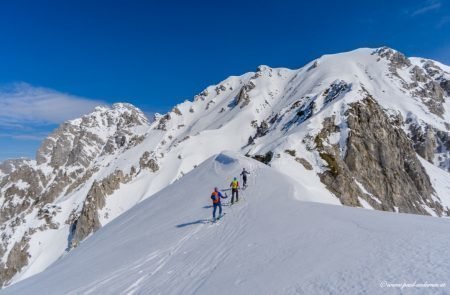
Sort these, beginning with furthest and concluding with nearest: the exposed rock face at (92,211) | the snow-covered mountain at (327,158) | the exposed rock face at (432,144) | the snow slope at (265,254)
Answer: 1. the exposed rock face at (92,211)
2. the exposed rock face at (432,144)
3. the snow-covered mountain at (327,158)
4. the snow slope at (265,254)

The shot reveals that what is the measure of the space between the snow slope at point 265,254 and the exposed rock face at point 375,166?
4258cm

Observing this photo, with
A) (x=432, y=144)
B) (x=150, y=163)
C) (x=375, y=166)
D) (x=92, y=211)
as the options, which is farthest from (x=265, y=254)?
(x=150, y=163)

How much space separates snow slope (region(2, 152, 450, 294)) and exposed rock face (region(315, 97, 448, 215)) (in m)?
A: 42.6

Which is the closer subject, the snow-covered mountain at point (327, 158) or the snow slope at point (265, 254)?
the snow slope at point (265, 254)

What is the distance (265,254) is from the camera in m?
13.8

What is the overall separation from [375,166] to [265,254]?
7510 centimetres

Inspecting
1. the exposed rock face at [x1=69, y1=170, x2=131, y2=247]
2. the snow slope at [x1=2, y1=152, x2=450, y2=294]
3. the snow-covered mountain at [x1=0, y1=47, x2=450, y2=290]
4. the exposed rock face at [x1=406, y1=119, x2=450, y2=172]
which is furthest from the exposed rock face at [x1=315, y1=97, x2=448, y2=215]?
the exposed rock face at [x1=69, y1=170, x2=131, y2=247]

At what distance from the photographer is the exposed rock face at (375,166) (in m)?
66.7

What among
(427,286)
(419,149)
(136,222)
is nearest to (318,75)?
(419,149)

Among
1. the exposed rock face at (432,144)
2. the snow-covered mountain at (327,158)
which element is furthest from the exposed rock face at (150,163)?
the exposed rock face at (432,144)

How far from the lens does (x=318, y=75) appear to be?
646 feet

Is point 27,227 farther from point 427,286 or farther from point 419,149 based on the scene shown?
point 427,286

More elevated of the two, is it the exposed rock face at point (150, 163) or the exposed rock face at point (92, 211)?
the exposed rock face at point (150, 163)

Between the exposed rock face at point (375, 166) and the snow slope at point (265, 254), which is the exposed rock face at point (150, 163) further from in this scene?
the snow slope at point (265, 254)
